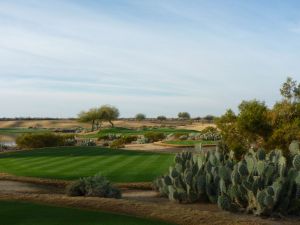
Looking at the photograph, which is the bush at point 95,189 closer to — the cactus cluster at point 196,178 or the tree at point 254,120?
the cactus cluster at point 196,178

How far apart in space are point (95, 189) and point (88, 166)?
9.21m

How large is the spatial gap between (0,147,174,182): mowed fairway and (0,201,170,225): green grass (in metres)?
9.17

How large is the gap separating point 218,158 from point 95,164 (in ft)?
35.0

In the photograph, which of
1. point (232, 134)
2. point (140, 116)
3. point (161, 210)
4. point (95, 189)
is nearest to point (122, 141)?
Answer: point (232, 134)

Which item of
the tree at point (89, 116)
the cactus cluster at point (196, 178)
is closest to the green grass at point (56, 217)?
the cactus cluster at point (196, 178)

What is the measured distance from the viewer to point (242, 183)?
1409 centimetres

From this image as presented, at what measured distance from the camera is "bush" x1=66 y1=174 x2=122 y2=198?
16.1 m

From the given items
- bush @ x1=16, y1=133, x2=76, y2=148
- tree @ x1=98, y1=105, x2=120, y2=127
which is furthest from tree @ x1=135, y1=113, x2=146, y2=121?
bush @ x1=16, y1=133, x2=76, y2=148

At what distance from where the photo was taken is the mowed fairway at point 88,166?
22.3m

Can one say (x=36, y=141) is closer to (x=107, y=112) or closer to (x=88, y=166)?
(x=88, y=166)

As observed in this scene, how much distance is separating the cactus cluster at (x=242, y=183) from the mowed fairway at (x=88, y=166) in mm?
4753

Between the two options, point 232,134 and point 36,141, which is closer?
point 232,134

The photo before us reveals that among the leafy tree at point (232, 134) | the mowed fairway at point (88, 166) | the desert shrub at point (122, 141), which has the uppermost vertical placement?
the leafy tree at point (232, 134)

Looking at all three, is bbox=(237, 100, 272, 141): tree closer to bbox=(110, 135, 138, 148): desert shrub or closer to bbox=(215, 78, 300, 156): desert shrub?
bbox=(215, 78, 300, 156): desert shrub
